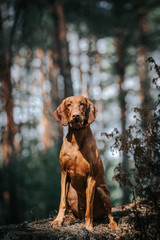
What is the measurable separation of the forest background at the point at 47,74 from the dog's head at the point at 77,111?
13.5 feet

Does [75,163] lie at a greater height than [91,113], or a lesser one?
lesser

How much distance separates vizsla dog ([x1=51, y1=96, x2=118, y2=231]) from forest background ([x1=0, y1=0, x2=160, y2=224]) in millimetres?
4192

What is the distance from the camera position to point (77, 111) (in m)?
3.84

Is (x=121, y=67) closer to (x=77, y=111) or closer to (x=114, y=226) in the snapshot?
(x=77, y=111)

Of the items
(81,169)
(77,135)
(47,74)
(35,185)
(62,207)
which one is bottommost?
(35,185)

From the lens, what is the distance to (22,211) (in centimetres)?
928

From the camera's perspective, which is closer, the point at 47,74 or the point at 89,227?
the point at 89,227

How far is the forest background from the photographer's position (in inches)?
366

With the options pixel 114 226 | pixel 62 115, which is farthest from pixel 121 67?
pixel 114 226

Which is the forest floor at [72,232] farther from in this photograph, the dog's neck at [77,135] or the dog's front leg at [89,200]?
the dog's neck at [77,135]

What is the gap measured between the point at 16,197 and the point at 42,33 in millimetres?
7368

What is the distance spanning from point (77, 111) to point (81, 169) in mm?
973

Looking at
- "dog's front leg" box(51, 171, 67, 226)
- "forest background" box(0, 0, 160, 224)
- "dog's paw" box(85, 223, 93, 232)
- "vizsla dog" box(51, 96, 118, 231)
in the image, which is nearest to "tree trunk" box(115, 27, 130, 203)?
"forest background" box(0, 0, 160, 224)

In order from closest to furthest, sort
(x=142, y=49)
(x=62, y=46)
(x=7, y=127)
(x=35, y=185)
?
(x=62, y=46), (x=35, y=185), (x=7, y=127), (x=142, y=49)
